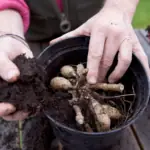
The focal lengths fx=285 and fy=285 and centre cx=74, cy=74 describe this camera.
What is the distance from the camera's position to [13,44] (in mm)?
822

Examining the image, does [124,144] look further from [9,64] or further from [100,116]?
[9,64]

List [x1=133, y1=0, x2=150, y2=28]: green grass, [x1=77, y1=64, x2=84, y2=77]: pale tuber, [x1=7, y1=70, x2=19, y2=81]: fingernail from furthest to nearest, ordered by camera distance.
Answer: [x1=133, y1=0, x2=150, y2=28]: green grass < [x1=77, y1=64, x2=84, y2=77]: pale tuber < [x1=7, y1=70, x2=19, y2=81]: fingernail

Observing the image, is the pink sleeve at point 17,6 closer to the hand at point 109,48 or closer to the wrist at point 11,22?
the wrist at point 11,22

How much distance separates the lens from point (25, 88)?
712mm

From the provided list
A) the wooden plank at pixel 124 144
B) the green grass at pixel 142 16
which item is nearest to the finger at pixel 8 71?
the wooden plank at pixel 124 144

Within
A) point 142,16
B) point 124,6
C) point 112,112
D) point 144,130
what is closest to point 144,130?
point 144,130

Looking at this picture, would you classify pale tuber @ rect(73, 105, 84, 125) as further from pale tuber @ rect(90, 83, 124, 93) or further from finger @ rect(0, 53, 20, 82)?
finger @ rect(0, 53, 20, 82)

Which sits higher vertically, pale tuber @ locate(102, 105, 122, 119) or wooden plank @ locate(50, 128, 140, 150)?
pale tuber @ locate(102, 105, 122, 119)

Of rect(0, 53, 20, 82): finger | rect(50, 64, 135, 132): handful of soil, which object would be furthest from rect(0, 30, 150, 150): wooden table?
rect(0, 53, 20, 82): finger

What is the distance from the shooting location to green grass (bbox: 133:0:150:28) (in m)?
1.96

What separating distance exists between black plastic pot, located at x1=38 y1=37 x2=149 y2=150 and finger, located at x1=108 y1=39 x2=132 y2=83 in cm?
4

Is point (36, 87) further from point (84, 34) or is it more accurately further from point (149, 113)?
point (149, 113)

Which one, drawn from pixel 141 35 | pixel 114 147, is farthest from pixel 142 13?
pixel 114 147

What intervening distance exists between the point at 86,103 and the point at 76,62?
18 cm
